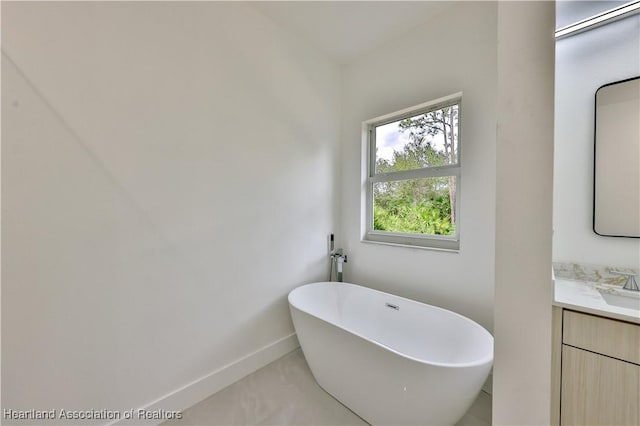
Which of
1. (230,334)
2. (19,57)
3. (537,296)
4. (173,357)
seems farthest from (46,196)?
(537,296)

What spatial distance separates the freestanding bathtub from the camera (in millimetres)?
1173

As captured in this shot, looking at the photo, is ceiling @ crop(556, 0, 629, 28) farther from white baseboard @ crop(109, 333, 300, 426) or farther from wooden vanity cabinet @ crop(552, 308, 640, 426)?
white baseboard @ crop(109, 333, 300, 426)

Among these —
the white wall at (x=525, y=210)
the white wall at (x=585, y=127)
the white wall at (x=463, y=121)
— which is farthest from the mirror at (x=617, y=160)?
the white wall at (x=525, y=210)

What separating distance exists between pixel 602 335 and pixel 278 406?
167cm

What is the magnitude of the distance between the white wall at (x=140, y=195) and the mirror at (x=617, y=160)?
1.95 m

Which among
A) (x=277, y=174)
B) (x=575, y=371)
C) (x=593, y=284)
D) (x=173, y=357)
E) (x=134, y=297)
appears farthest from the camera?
(x=277, y=174)

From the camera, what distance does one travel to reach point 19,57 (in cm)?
107

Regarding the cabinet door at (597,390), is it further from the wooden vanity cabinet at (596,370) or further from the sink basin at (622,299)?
the sink basin at (622,299)

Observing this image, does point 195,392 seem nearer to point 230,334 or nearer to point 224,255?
point 230,334

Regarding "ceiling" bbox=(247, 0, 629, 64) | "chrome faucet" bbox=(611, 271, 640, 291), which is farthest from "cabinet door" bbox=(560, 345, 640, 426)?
"ceiling" bbox=(247, 0, 629, 64)

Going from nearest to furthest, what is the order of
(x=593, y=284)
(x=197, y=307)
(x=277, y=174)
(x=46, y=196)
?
(x=46, y=196) < (x=593, y=284) < (x=197, y=307) < (x=277, y=174)

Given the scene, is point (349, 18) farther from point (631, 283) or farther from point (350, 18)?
point (631, 283)

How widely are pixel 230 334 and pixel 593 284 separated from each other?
2.20 metres

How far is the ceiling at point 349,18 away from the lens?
182 centimetres
